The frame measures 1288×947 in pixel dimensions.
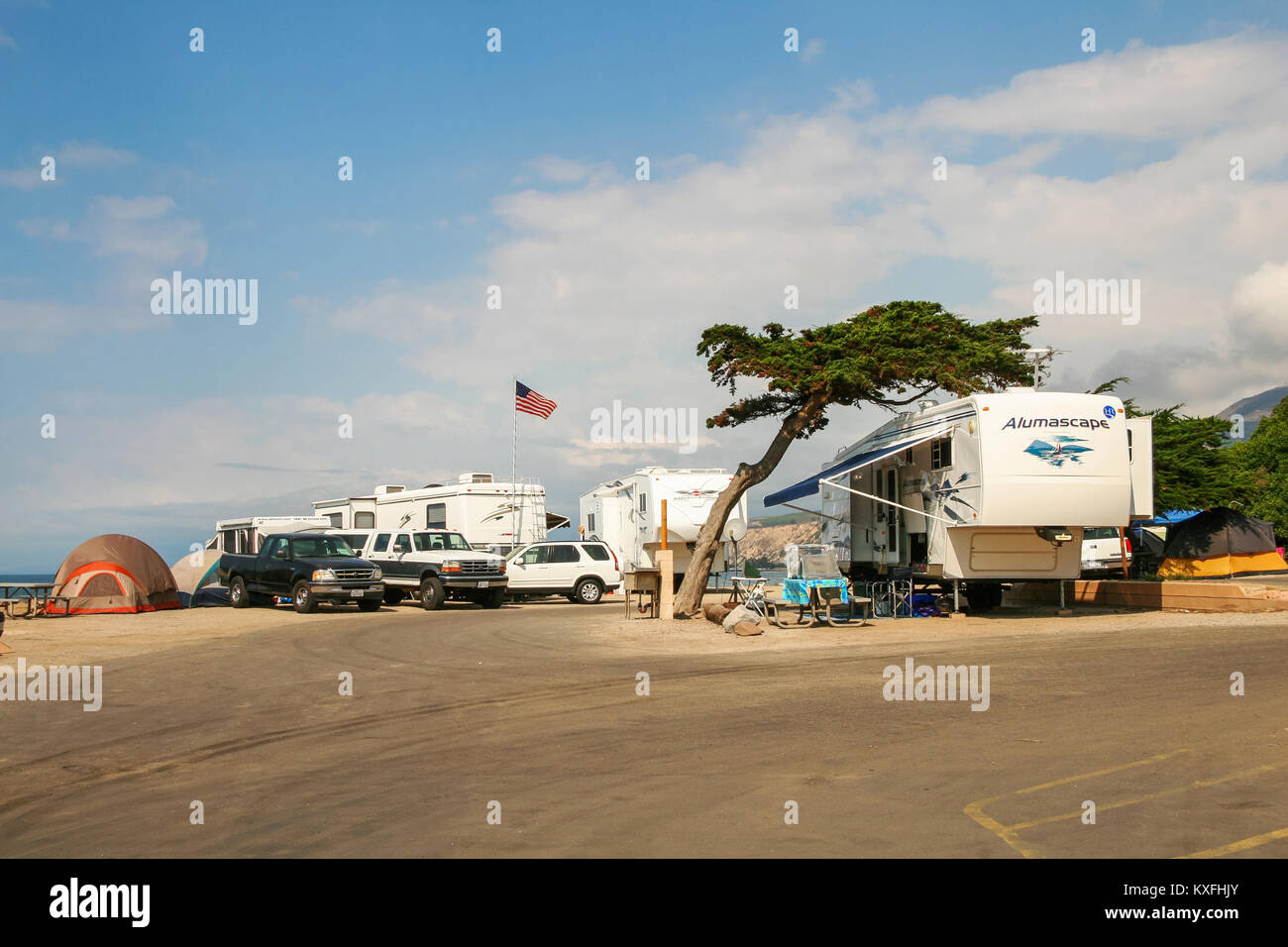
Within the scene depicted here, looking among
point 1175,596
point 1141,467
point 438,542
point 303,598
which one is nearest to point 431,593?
point 438,542

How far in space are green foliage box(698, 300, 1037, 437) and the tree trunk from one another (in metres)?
0.28

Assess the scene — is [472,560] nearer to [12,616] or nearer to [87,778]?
[12,616]

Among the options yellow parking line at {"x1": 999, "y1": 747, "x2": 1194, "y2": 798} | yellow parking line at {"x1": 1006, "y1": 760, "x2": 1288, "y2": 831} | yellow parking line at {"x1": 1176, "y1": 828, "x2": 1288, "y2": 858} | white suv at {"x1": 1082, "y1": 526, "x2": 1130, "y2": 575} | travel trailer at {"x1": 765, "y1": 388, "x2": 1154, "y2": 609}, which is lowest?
yellow parking line at {"x1": 999, "y1": 747, "x2": 1194, "y2": 798}

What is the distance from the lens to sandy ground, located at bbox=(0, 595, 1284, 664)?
15797 mm

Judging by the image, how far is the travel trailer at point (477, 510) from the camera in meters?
28.7

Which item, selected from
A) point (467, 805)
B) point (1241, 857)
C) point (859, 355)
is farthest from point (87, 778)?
point (859, 355)

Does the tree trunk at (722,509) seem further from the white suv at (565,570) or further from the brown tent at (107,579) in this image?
the brown tent at (107,579)

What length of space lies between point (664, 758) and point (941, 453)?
13190mm

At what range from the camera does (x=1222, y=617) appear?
1747 cm

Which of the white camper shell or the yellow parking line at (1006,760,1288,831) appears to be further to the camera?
the white camper shell

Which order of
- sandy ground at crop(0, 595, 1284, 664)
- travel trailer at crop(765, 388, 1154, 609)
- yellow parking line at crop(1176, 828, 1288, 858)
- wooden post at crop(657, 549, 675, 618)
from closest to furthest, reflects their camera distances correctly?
yellow parking line at crop(1176, 828, 1288, 858) → sandy ground at crop(0, 595, 1284, 664) → travel trailer at crop(765, 388, 1154, 609) → wooden post at crop(657, 549, 675, 618)

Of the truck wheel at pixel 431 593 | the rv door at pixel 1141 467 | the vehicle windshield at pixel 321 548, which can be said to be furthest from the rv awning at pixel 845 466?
the vehicle windshield at pixel 321 548

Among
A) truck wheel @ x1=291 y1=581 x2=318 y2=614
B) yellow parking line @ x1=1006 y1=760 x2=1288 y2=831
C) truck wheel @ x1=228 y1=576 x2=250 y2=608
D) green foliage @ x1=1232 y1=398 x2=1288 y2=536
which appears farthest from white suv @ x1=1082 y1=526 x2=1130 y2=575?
yellow parking line @ x1=1006 y1=760 x2=1288 y2=831

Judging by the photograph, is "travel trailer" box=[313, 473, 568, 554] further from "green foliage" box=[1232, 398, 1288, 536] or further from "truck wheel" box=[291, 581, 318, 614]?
"green foliage" box=[1232, 398, 1288, 536]
